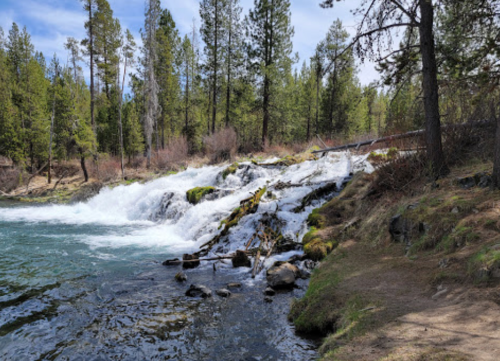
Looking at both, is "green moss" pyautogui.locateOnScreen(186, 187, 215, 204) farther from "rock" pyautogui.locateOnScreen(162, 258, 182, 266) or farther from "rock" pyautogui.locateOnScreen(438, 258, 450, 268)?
"rock" pyautogui.locateOnScreen(438, 258, 450, 268)

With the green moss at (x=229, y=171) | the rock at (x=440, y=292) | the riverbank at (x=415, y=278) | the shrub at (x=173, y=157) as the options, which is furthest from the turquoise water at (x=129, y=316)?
the shrub at (x=173, y=157)

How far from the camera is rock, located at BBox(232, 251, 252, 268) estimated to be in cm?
717

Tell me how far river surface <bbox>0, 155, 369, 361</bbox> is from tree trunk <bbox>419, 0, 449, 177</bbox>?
356cm

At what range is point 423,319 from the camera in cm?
315

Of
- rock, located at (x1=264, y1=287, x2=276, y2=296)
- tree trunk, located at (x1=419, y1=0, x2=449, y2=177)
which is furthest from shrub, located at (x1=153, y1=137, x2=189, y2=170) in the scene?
tree trunk, located at (x1=419, y1=0, x2=449, y2=177)

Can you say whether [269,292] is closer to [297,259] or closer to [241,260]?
[297,259]

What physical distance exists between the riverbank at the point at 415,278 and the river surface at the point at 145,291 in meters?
0.68

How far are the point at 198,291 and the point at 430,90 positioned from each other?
20.3 ft

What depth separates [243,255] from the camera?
7.23 m

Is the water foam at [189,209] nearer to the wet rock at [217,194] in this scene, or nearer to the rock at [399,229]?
the wet rock at [217,194]

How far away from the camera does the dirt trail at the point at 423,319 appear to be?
2549 mm

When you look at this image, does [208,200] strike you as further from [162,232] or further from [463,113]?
[463,113]

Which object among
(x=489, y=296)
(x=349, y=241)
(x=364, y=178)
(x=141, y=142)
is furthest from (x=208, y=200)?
(x=141, y=142)

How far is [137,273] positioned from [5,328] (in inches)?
106
